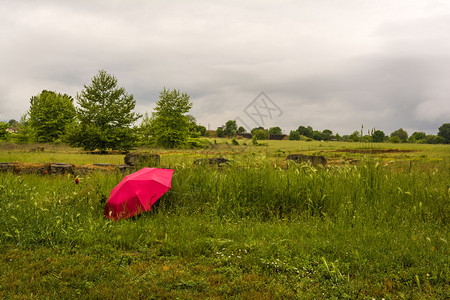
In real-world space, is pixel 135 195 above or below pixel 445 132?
below

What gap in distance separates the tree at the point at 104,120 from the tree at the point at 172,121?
5494 millimetres

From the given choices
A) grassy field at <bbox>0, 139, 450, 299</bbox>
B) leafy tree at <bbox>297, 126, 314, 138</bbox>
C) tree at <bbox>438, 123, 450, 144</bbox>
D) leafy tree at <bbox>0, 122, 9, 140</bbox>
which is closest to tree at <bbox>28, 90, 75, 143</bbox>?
leafy tree at <bbox>0, 122, 9, 140</bbox>

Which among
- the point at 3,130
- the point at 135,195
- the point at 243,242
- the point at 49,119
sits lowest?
the point at 243,242

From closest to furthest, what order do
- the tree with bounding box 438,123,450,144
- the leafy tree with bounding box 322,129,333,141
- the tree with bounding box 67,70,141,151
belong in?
the tree with bounding box 67,70,141,151
the tree with bounding box 438,123,450,144
the leafy tree with bounding box 322,129,333,141

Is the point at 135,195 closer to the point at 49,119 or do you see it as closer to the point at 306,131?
the point at 49,119

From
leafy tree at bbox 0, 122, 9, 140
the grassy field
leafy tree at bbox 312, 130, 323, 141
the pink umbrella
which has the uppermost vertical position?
leafy tree at bbox 312, 130, 323, 141

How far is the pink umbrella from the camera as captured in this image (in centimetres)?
507

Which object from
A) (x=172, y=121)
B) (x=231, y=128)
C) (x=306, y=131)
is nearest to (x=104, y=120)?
(x=172, y=121)

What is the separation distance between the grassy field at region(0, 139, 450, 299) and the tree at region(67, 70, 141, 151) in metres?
25.9

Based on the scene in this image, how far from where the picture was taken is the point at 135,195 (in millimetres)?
5082

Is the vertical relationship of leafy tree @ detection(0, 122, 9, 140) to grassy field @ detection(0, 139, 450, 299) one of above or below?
above

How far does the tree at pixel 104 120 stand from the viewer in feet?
98.7

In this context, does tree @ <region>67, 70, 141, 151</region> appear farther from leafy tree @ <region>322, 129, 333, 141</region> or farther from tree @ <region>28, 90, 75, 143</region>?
leafy tree @ <region>322, 129, 333, 141</region>

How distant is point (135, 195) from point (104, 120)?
96.1ft
